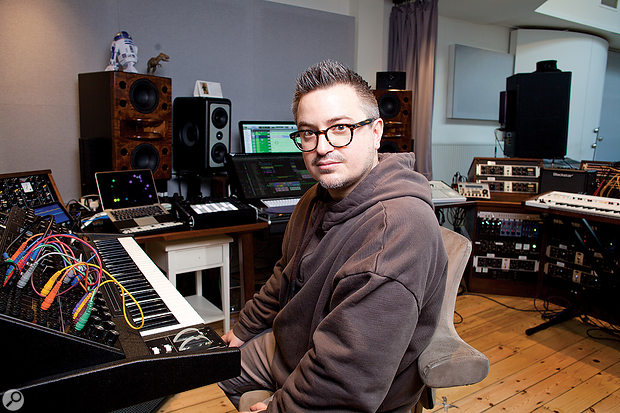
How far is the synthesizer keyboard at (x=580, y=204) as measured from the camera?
2.31 meters

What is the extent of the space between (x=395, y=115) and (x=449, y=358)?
259 cm

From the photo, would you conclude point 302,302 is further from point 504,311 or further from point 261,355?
point 504,311

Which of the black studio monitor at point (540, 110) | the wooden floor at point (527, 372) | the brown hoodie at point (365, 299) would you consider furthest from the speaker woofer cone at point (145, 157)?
the black studio monitor at point (540, 110)

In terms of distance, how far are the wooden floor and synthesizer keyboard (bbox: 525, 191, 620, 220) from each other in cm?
78

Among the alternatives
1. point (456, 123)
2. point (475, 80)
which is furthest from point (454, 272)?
point (475, 80)

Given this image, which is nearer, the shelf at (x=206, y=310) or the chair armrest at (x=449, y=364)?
the chair armrest at (x=449, y=364)

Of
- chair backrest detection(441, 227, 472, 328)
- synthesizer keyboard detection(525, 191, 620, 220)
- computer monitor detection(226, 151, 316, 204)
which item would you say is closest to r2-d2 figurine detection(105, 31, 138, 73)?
computer monitor detection(226, 151, 316, 204)

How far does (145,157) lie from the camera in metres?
2.47

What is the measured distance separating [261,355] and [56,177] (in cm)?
212

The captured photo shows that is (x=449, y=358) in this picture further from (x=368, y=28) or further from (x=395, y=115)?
(x=368, y=28)

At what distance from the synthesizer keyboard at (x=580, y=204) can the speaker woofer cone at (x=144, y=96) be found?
223cm

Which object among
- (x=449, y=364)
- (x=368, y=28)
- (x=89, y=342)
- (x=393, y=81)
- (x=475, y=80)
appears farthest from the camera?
(x=475, y=80)

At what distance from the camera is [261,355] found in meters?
1.34

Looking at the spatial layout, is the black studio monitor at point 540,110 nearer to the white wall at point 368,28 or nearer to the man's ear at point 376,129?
the white wall at point 368,28
